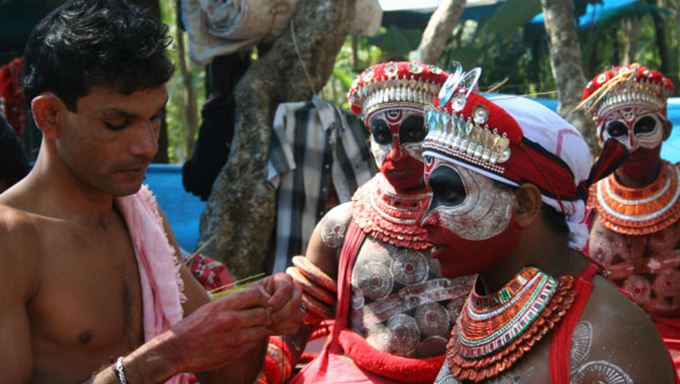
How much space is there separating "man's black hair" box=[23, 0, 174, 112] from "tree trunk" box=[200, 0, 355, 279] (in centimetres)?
338

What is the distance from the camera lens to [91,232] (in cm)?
275

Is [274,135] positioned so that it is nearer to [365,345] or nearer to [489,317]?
[365,345]

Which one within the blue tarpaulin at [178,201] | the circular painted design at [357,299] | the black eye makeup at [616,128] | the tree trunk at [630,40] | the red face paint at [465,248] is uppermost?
the red face paint at [465,248]

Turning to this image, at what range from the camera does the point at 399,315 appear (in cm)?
391

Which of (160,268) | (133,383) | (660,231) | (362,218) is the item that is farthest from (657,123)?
(133,383)

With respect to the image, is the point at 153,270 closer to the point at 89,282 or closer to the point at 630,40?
the point at 89,282

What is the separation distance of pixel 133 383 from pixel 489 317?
98cm

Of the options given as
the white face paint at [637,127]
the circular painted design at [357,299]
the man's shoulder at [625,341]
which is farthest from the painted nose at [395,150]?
the white face paint at [637,127]

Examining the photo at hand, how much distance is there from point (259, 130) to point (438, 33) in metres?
1.66

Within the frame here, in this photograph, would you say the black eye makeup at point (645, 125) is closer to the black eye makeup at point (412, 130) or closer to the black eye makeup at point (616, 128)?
the black eye makeup at point (616, 128)

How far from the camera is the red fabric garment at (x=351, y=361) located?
3.80 m

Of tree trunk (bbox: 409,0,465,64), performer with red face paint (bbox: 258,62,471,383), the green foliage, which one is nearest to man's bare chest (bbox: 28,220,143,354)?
performer with red face paint (bbox: 258,62,471,383)

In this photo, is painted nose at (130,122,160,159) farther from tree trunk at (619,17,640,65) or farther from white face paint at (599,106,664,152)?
tree trunk at (619,17,640,65)

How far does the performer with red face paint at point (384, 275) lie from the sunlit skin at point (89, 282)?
1.23 meters
